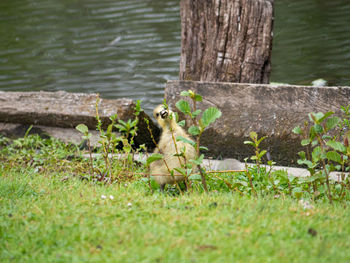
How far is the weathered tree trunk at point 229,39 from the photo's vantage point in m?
5.88

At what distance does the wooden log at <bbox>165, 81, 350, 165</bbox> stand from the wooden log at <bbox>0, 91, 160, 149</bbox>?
3.12 feet

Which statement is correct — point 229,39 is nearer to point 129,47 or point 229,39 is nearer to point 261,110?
point 261,110

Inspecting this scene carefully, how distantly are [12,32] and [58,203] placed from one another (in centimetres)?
1302

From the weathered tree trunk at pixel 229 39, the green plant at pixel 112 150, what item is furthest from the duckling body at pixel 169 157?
the weathered tree trunk at pixel 229 39

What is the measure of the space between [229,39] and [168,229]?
11.3 ft

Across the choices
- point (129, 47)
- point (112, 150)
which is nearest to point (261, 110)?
point (112, 150)

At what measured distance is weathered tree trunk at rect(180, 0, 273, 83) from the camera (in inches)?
232

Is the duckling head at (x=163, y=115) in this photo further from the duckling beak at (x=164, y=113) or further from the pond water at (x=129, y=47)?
the pond water at (x=129, y=47)

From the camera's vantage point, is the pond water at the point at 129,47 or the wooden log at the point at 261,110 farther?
the pond water at the point at 129,47

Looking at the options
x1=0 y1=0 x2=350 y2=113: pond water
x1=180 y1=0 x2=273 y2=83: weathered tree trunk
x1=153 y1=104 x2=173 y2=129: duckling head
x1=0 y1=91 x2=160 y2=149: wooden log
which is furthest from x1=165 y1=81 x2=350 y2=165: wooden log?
x1=0 y1=0 x2=350 y2=113: pond water

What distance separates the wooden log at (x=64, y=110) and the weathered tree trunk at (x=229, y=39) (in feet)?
3.76

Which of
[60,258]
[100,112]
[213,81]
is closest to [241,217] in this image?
[60,258]

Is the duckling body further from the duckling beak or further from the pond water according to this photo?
the pond water

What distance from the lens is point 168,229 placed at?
3.24 m
